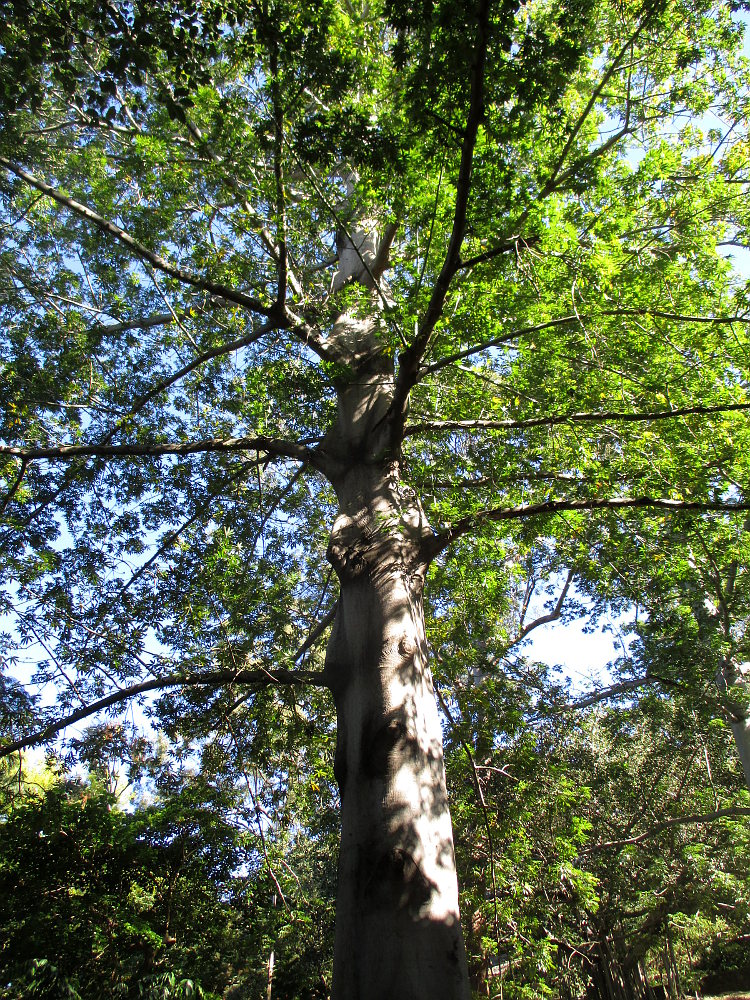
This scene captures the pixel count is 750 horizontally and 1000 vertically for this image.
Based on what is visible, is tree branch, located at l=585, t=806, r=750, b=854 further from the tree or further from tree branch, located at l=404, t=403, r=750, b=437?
tree branch, located at l=404, t=403, r=750, b=437

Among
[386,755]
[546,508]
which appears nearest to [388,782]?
[386,755]

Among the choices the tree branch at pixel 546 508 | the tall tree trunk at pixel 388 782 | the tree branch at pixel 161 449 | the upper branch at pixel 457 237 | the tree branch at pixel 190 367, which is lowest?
the tall tree trunk at pixel 388 782

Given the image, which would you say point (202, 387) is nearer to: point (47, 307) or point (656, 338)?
point (47, 307)

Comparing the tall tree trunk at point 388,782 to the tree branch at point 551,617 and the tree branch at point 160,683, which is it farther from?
the tree branch at point 551,617

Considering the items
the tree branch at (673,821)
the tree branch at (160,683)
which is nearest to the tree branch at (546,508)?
the tree branch at (160,683)

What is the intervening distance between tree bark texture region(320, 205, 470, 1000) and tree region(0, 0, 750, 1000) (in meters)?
0.02

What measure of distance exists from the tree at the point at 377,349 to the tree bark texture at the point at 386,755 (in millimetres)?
16

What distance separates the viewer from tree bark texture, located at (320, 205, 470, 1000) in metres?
2.31

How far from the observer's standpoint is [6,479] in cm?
493

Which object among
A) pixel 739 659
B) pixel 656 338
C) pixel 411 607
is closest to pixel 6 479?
pixel 411 607

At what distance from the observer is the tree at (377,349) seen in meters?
2.95

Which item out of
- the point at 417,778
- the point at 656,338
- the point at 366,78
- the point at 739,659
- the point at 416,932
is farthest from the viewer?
the point at 739,659

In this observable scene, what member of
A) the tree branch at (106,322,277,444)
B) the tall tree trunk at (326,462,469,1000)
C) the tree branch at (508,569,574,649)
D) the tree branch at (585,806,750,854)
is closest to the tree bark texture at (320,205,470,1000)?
the tall tree trunk at (326,462,469,1000)

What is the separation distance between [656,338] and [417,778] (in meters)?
3.40
